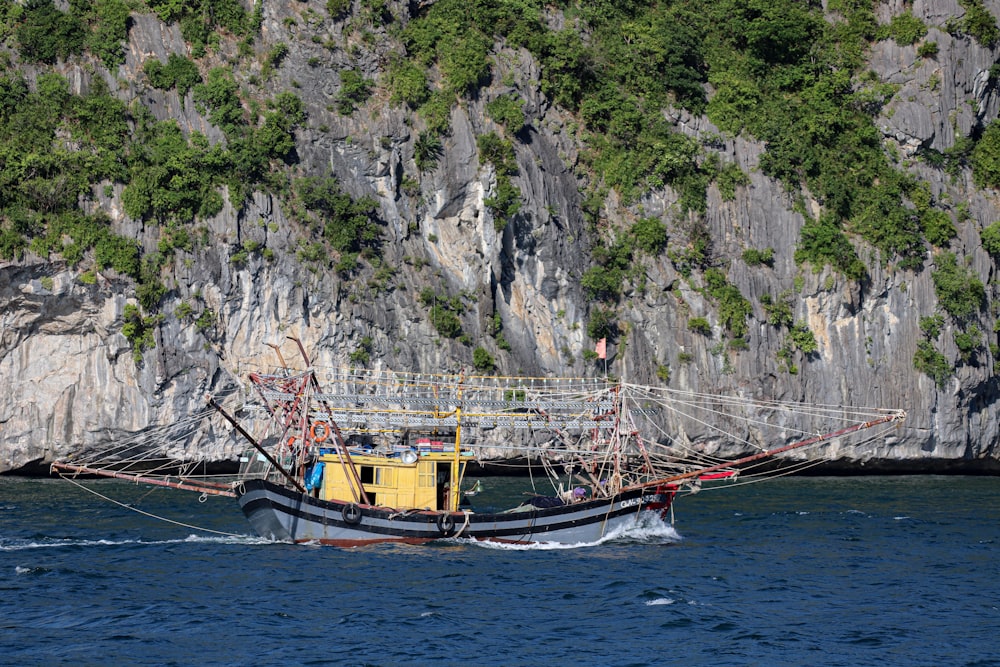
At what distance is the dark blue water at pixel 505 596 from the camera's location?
2320 centimetres

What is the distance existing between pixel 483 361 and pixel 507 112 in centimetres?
1460

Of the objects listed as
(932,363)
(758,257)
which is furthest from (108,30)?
(932,363)

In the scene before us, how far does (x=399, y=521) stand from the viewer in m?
34.3

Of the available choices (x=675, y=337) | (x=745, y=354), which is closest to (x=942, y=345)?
(x=745, y=354)

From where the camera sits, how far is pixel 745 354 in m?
57.8

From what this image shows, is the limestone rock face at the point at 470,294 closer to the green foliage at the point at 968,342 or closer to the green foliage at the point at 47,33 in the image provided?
the green foliage at the point at 968,342

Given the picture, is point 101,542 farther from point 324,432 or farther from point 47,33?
point 47,33

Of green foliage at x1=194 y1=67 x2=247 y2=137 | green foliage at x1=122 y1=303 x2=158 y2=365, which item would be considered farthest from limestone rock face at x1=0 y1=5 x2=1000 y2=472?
green foliage at x1=194 y1=67 x2=247 y2=137

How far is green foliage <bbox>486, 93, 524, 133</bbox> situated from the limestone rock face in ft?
2.23

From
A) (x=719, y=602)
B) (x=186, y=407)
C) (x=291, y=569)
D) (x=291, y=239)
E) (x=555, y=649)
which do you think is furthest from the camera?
(x=291, y=239)

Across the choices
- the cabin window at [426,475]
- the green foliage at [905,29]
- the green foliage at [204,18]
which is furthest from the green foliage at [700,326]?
the green foliage at [204,18]

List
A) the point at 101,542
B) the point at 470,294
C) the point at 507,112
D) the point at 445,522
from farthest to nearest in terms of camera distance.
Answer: the point at 507,112 → the point at 470,294 → the point at 445,522 → the point at 101,542

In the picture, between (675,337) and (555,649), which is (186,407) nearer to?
(675,337)

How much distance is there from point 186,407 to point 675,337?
79.7 ft
